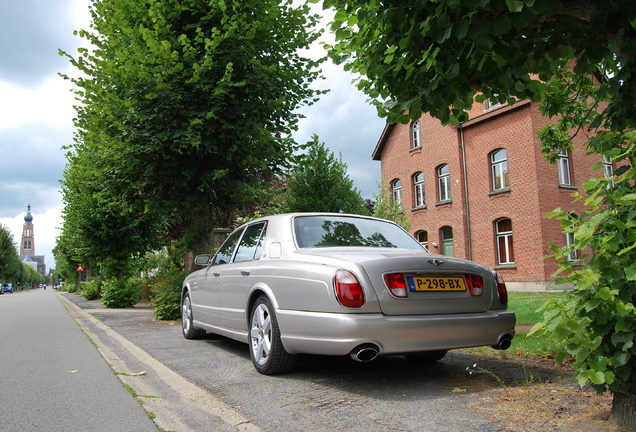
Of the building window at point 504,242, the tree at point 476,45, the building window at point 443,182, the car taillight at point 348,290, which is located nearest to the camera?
the tree at point 476,45

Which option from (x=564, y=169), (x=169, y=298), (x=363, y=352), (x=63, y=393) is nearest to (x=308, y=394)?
(x=363, y=352)

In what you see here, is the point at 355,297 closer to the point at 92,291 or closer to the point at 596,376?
the point at 596,376

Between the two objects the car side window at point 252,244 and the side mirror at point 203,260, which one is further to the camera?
the side mirror at point 203,260

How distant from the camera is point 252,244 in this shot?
5914 millimetres

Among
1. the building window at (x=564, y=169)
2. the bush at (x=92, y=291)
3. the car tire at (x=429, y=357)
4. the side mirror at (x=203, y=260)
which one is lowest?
the bush at (x=92, y=291)

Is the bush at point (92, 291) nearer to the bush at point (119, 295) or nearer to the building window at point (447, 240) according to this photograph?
the bush at point (119, 295)

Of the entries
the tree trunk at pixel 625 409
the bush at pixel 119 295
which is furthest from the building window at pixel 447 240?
the tree trunk at pixel 625 409

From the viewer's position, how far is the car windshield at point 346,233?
5137 mm

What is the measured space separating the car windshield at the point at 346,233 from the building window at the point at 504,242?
18144mm

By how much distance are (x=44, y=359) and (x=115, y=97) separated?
5.70 metres

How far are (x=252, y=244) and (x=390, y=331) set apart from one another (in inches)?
96.8

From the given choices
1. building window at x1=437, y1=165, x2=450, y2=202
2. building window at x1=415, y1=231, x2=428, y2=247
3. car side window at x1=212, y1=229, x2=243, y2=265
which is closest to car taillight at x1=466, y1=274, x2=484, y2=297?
car side window at x1=212, y1=229, x2=243, y2=265

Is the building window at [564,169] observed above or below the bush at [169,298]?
above

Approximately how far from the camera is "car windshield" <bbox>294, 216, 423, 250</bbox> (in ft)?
16.9
